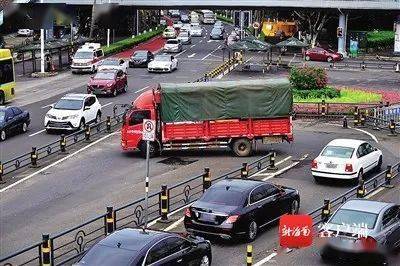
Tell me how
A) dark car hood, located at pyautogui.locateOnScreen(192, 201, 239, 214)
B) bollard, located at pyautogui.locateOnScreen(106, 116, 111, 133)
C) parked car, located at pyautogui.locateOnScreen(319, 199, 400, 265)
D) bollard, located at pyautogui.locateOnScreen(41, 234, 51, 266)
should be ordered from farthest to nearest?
bollard, located at pyautogui.locateOnScreen(106, 116, 111, 133)
dark car hood, located at pyautogui.locateOnScreen(192, 201, 239, 214)
parked car, located at pyautogui.locateOnScreen(319, 199, 400, 265)
bollard, located at pyautogui.locateOnScreen(41, 234, 51, 266)

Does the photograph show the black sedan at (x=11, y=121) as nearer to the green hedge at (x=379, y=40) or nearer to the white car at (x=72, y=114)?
the white car at (x=72, y=114)

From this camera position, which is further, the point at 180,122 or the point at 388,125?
the point at 388,125

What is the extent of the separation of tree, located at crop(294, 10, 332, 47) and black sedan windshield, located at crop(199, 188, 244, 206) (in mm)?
63840

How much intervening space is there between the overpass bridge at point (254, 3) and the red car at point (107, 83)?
3055 centimetres

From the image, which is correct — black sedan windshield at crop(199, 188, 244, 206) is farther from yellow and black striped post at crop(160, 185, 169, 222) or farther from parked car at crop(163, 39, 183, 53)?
parked car at crop(163, 39, 183, 53)

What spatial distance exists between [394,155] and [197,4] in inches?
2047

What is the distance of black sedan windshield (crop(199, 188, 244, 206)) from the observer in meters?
21.1

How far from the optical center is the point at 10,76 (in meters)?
46.1

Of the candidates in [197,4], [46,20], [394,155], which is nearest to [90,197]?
[394,155]

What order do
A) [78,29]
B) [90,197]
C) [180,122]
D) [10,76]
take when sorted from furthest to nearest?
[78,29], [10,76], [180,122], [90,197]

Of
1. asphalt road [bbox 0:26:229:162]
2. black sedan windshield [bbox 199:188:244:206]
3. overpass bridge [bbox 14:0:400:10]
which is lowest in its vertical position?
asphalt road [bbox 0:26:229:162]

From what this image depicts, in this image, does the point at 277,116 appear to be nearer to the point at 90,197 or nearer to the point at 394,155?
the point at 394,155

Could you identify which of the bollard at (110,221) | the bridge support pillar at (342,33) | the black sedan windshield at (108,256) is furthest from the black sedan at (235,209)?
the bridge support pillar at (342,33)

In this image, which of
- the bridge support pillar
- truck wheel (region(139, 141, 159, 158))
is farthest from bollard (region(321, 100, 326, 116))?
the bridge support pillar
